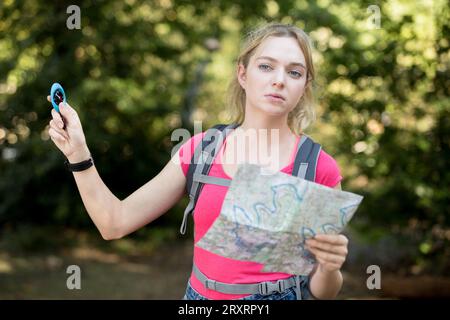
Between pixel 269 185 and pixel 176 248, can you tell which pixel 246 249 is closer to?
pixel 269 185

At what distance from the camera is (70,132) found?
6.05 ft

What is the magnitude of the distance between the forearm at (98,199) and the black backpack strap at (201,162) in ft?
0.81

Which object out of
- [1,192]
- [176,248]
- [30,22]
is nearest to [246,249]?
[30,22]

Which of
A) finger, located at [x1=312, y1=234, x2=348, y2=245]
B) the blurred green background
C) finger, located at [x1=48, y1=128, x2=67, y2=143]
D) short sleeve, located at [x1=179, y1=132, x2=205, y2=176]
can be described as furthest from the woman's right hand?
the blurred green background

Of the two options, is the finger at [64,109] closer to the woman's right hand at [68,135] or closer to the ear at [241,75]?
the woman's right hand at [68,135]

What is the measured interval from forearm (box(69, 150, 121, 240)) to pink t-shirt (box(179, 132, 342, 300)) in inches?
11.4

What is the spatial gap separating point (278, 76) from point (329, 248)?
64cm

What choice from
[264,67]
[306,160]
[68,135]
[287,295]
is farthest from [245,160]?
[68,135]

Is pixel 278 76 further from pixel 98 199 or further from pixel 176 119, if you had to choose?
pixel 176 119

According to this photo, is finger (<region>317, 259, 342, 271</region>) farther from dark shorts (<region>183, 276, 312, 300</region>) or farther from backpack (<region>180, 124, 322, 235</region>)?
backpack (<region>180, 124, 322, 235</region>)

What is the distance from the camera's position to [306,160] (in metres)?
1.90

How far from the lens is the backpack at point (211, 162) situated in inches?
74.1

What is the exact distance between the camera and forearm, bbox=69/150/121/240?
6.13 feet
